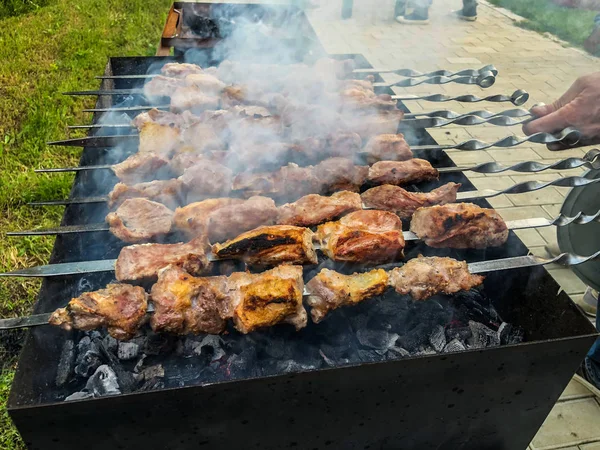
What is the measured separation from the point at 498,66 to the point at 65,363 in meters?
8.56

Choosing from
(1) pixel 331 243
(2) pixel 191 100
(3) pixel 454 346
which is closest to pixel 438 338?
(3) pixel 454 346

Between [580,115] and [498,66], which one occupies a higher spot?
[580,115]

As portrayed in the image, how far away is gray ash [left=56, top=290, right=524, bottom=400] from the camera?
230 centimetres

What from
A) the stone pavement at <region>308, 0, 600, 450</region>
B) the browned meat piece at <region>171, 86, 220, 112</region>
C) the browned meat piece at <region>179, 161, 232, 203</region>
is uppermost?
the browned meat piece at <region>171, 86, 220, 112</region>

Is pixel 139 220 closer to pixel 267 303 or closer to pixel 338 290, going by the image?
pixel 267 303

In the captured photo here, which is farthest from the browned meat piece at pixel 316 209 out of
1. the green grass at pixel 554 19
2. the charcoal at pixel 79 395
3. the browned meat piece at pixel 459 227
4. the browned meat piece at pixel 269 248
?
the green grass at pixel 554 19

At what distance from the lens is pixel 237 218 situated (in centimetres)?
253

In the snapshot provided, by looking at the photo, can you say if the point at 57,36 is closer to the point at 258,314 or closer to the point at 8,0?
the point at 8,0

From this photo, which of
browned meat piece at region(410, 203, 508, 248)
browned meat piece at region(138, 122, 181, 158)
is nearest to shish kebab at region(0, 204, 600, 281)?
browned meat piece at region(410, 203, 508, 248)

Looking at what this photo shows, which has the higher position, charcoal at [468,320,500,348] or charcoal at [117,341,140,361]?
charcoal at [117,341,140,361]

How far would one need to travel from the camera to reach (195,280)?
229 centimetres

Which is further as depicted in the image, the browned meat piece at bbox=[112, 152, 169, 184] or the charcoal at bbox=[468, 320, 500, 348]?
the browned meat piece at bbox=[112, 152, 169, 184]

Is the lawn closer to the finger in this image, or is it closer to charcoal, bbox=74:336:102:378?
charcoal, bbox=74:336:102:378

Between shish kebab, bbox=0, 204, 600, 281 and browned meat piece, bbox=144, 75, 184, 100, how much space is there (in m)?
1.93
